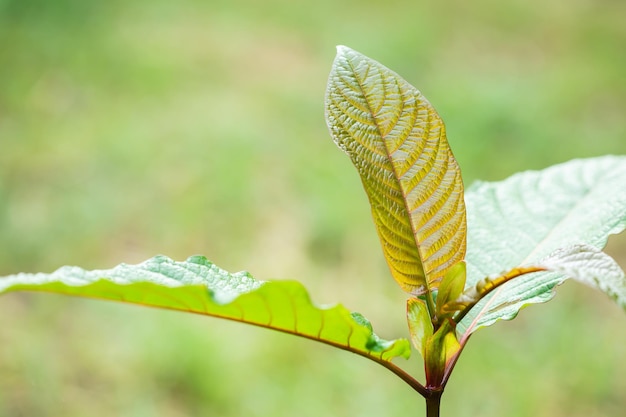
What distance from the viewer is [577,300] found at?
305 cm

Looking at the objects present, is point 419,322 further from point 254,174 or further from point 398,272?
point 254,174

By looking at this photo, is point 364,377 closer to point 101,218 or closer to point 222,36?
point 101,218

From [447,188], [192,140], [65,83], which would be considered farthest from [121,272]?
[65,83]

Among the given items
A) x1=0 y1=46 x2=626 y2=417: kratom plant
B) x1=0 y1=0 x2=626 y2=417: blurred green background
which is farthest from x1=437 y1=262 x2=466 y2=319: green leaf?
x1=0 y1=0 x2=626 y2=417: blurred green background

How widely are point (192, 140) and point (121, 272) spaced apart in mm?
3332

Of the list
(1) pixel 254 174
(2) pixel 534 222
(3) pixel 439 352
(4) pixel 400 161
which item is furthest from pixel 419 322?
(1) pixel 254 174

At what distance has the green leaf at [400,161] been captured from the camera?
72 centimetres

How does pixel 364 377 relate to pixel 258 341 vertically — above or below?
below

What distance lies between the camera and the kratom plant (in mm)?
609

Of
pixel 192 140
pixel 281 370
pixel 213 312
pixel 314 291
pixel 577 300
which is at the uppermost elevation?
pixel 192 140

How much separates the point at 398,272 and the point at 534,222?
0.30m

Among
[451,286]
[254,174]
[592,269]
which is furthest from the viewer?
[254,174]

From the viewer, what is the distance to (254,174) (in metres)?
3.69

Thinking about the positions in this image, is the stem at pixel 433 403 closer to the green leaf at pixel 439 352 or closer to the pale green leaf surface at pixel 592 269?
the green leaf at pixel 439 352
